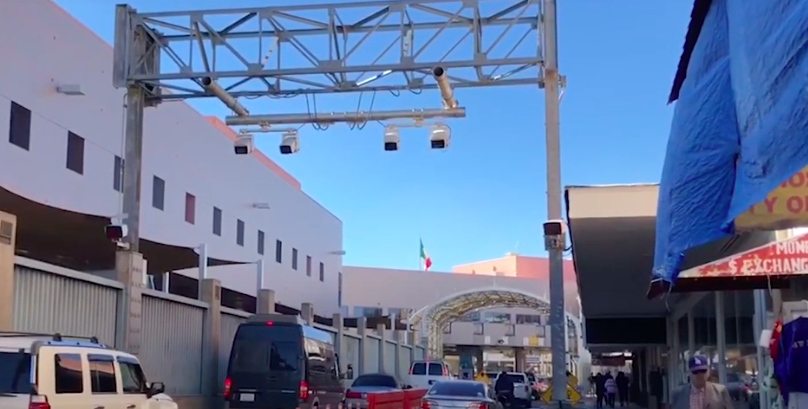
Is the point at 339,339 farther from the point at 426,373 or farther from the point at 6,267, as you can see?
the point at 6,267

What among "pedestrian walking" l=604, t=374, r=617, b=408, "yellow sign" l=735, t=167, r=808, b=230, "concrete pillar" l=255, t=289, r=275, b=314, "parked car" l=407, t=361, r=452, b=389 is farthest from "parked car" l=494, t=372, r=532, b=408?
"yellow sign" l=735, t=167, r=808, b=230

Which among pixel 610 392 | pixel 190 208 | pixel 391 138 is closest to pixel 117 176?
pixel 190 208

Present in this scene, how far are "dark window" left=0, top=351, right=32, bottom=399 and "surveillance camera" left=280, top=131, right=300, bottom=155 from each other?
920 cm

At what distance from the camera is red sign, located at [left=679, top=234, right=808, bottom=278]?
8.23 m

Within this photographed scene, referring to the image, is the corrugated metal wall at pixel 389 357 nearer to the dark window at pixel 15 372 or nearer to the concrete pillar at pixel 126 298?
the concrete pillar at pixel 126 298

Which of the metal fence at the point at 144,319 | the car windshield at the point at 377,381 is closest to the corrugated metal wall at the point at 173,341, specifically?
the metal fence at the point at 144,319

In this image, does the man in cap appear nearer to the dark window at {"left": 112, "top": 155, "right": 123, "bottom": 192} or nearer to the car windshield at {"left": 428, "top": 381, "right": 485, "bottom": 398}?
the car windshield at {"left": 428, "top": 381, "right": 485, "bottom": 398}

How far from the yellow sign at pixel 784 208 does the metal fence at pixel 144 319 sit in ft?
36.4

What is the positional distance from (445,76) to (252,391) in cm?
807

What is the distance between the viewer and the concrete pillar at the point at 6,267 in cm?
1280

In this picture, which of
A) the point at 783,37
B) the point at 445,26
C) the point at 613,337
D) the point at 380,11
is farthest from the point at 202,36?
the point at 613,337

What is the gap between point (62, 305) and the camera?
15.1m

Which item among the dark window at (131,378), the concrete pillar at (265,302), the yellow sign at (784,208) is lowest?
the dark window at (131,378)

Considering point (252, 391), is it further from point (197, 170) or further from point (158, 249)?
point (197, 170)
